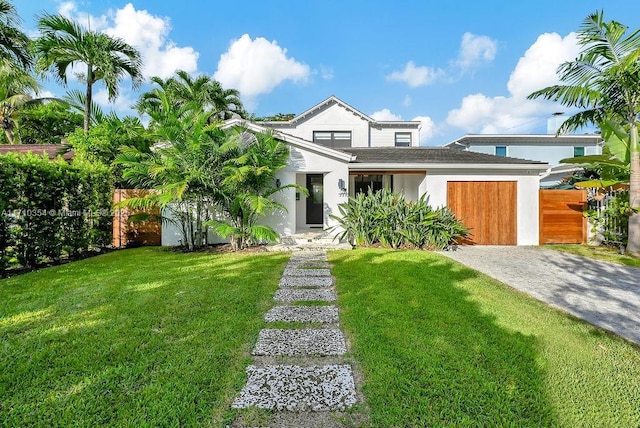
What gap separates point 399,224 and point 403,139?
11.0 meters

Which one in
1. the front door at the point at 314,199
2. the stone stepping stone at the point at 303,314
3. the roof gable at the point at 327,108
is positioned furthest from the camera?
the roof gable at the point at 327,108

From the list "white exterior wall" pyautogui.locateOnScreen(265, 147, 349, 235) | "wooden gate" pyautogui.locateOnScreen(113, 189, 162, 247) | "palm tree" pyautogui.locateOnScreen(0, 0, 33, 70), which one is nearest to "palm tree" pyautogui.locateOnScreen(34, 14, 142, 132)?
"palm tree" pyautogui.locateOnScreen(0, 0, 33, 70)

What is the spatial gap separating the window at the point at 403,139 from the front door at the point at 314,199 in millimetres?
7837

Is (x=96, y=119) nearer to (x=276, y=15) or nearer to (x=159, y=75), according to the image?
(x=159, y=75)

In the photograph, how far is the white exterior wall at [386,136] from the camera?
18.5 meters

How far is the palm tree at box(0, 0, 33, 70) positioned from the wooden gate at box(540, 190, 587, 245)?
1677 centimetres

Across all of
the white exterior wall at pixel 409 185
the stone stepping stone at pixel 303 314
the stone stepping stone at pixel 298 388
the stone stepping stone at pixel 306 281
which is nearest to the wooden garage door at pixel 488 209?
the white exterior wall at pixel 409 185

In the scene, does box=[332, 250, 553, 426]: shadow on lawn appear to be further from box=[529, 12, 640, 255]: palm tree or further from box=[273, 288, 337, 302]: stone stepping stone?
box=[529, 12, 640, 255]: palm tree

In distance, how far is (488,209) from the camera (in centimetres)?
1070

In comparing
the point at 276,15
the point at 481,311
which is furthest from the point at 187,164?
the point at 276,15

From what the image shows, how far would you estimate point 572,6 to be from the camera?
10469 millimetres

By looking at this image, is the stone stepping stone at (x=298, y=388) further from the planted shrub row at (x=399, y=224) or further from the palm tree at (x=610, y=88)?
the palm tree at (x=610, y=88)

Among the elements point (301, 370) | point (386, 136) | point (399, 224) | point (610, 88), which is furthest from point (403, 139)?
point (301, 370)

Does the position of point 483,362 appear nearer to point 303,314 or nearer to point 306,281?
point 303,314
